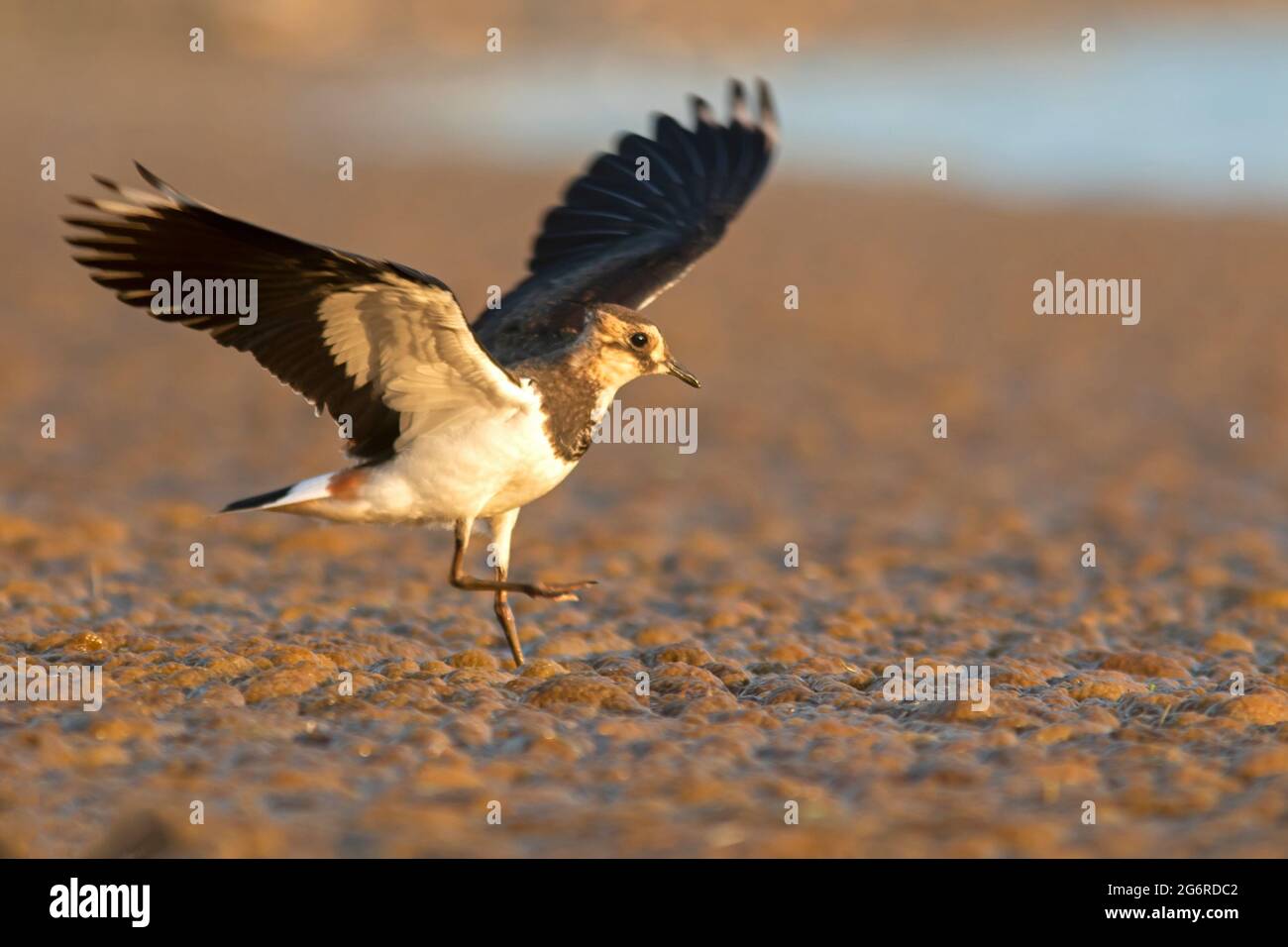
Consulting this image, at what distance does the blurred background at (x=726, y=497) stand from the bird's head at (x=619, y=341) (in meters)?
1.23

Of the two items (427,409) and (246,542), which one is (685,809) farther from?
(246,542)

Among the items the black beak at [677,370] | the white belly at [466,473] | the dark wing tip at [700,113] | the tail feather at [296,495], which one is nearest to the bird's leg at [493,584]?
the white belly at [466,473]

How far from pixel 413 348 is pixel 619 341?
3.23 ft

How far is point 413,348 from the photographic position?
21.1 feet

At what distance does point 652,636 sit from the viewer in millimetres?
7832

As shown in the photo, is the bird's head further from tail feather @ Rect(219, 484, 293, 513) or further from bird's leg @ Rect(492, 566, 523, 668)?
tail feather @ Rect(219, 484, 293, 513)

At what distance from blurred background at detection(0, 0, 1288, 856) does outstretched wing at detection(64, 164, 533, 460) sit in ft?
3.64

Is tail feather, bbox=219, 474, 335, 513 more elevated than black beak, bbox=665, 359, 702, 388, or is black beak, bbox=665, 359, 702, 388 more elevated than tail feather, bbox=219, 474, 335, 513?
black beak, bbox=665, 359, 702, 388

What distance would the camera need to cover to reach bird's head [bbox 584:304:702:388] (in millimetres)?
7043

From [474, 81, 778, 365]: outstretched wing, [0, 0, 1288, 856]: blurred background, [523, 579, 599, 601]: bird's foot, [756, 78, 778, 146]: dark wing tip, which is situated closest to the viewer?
[0, 0, 1288, 856]: blurred background

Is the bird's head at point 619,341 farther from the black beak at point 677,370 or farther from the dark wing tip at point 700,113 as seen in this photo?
the dark wing tip at point 700,113

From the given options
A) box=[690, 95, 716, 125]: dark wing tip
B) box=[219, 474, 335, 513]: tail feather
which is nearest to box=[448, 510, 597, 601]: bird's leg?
box=[219, 474, 335, 513]: tail feather

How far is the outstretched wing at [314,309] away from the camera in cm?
598

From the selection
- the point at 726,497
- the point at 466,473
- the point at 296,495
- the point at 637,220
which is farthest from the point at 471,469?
the point at 726,497
